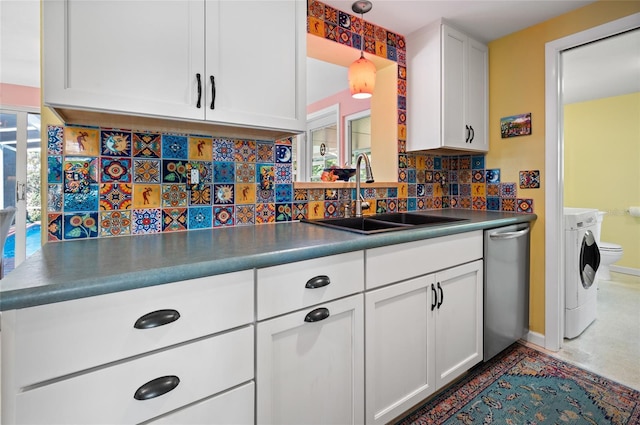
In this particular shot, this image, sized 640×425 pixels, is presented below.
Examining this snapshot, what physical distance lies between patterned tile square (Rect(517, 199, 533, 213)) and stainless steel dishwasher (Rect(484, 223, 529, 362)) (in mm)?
134

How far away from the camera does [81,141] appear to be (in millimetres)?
1350

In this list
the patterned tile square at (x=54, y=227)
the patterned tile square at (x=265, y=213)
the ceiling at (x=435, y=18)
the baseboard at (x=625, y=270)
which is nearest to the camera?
the patterned tile square at (x=54, y=227)

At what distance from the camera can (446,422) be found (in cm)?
154

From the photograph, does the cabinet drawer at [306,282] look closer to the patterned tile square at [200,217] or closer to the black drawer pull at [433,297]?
the black drawer pull at [433,297]

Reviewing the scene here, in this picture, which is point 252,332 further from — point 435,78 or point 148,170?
point 435,78

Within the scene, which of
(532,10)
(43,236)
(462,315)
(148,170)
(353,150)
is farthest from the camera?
(353,150)

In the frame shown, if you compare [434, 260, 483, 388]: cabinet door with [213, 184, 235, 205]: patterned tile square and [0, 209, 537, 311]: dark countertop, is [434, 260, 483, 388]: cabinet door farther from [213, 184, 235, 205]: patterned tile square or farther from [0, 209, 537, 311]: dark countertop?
[213, 184, 235, 205]: patterned tile square

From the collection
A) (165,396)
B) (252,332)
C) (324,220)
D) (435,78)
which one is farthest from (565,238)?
(165,396)

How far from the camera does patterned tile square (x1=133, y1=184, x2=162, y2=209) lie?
1.46m

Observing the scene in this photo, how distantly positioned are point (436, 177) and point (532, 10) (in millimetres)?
1268

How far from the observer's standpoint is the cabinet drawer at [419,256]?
4.49 feet

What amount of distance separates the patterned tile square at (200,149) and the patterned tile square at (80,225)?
1.63 feet

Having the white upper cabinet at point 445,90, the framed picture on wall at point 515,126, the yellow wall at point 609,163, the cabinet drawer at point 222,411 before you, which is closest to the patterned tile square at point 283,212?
the cabinet drawer at point 222,411

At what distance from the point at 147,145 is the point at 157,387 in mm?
1057
